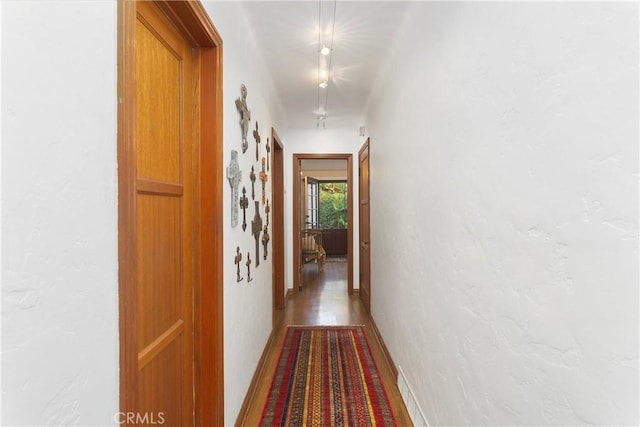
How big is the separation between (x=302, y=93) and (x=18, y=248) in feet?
11.8

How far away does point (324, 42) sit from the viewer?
2688 millimetres

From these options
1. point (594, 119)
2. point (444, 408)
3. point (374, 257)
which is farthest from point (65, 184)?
point (374, 257)

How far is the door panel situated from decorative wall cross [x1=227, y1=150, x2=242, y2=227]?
334 millimetres

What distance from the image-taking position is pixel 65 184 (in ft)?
2.24

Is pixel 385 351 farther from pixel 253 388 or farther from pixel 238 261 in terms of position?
pixel 238 261

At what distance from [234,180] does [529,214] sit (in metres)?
1.45

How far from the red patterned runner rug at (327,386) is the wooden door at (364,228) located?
Answer: 2.84 feet

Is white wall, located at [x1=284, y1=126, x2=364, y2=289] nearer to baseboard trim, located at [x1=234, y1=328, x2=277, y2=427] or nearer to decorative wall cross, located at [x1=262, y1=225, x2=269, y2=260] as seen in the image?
decorative wall cross, located at [x1=262, y1=225, x2=269, y2=260]

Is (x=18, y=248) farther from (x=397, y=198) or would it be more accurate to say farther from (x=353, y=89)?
(x=353, y=89)

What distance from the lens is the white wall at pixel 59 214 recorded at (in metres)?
0.57

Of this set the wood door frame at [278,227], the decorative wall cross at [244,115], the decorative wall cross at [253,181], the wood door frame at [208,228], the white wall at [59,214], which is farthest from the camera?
the wood door frame at [278,227]

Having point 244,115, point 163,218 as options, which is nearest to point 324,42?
point 244,115

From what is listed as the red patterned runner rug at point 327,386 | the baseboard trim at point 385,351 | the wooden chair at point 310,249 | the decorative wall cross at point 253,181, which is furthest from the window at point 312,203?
the decorative wall cross at point 253,181
